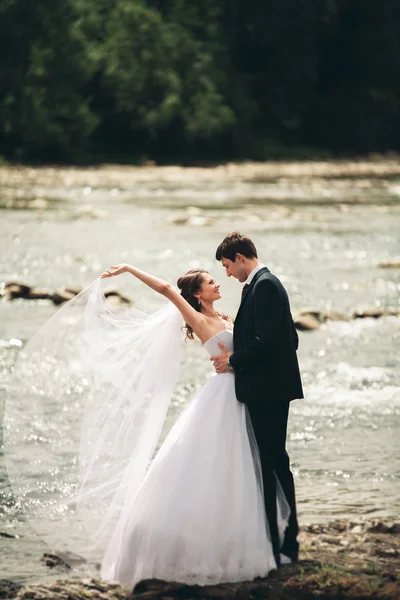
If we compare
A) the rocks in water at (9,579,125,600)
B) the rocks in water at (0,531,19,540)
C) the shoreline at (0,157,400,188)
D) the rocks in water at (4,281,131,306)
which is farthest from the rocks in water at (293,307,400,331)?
the shoreline at (0,157,400,188)

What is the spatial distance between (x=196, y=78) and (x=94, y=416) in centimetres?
4834

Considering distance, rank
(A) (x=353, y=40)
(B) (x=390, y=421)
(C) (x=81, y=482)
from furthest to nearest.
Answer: (A) (x=353, y=40) < (B) (x=390, y=421) < (C) (x=81, y=482)

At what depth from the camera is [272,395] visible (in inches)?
→ 237

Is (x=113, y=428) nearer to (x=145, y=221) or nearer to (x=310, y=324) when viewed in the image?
(x=310, y=324)

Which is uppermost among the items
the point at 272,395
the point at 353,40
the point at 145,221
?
the point at 353,40

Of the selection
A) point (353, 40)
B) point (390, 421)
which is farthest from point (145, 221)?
point (353, 40)

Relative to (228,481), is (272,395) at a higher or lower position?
higher

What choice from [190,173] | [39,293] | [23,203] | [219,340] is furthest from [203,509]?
[190,173]

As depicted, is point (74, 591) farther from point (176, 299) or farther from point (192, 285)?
point (192, 285)

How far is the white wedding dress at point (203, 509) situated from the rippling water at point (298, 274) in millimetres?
811

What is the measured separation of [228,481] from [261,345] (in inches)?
27.4

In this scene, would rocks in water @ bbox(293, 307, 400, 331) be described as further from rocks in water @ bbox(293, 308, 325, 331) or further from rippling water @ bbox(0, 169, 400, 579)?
rippling water @ bbox(0, 169, 400, 579)

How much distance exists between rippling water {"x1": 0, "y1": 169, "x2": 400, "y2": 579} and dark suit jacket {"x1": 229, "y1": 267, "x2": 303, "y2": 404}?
1.58 m

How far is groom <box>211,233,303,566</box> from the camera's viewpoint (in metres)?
5.94
